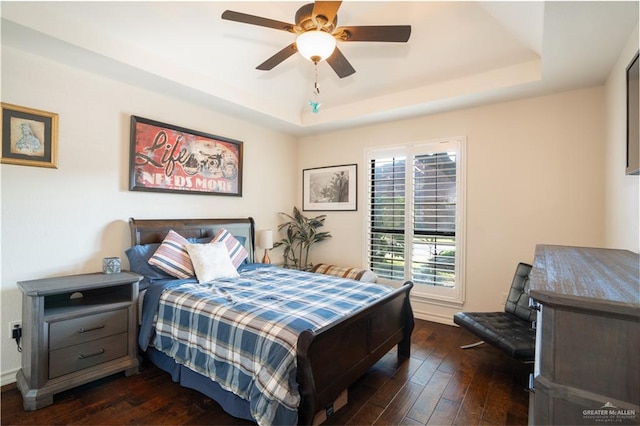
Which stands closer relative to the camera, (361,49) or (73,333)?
(73,333)

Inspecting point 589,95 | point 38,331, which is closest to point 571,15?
point 589,95

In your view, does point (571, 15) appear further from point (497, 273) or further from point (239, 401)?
point (239, 401)

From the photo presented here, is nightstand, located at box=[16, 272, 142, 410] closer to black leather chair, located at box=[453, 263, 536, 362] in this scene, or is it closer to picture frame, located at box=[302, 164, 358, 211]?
picture frame, located at box=[302, 164, 358, 211]

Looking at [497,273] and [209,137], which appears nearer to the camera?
[497,273]

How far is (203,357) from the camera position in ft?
6.57

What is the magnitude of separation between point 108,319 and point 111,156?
1505mm

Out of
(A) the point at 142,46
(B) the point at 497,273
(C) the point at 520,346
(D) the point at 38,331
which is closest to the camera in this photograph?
(D) the point at 38,331

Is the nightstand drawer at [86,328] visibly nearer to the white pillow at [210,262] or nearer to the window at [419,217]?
the white pillow at [210,262]

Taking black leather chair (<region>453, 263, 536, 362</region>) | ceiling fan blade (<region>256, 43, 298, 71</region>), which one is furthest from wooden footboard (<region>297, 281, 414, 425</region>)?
ceiling fan blade (<region>256, 43, 298, 71</region>)

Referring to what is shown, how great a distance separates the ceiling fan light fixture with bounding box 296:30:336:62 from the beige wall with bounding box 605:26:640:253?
191cm

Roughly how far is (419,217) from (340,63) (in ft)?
7.11

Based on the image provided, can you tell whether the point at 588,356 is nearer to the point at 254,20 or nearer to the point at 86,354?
the point at 254,20

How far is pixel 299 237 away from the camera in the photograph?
4.69 metres


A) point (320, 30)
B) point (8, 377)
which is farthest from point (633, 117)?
point (8, 377)
